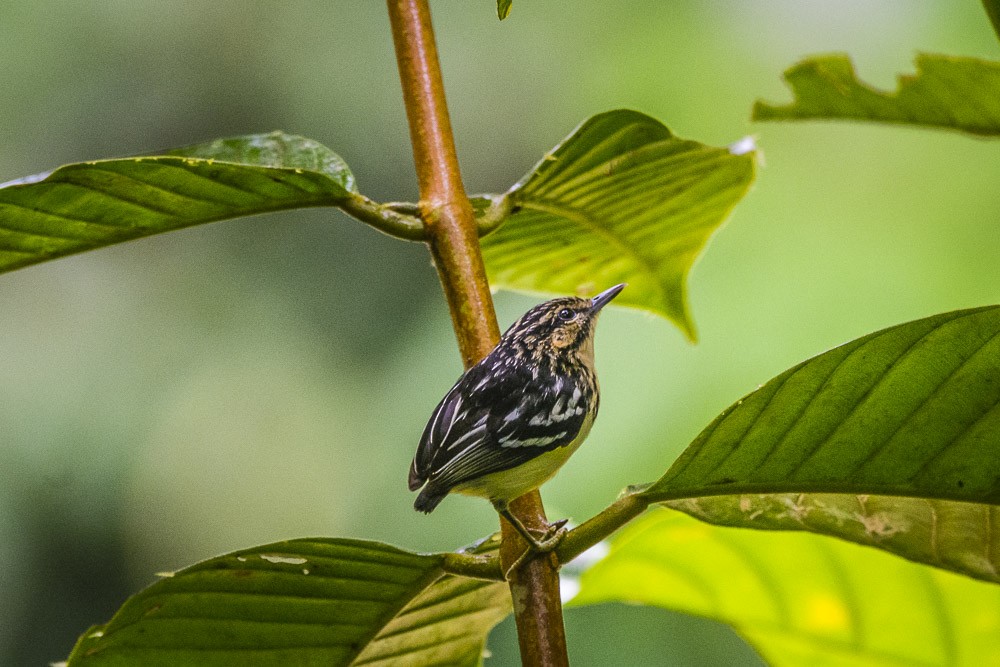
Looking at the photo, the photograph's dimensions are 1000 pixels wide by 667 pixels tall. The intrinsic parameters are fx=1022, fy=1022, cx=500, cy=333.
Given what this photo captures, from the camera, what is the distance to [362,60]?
14.6 feet

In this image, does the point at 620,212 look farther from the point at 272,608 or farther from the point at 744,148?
the point at 272,608

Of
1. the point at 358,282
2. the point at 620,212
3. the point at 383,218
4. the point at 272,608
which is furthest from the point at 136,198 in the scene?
the point at 358,282

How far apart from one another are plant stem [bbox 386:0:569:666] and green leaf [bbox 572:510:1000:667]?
251 mm

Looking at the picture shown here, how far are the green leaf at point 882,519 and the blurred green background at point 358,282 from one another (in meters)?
1.92

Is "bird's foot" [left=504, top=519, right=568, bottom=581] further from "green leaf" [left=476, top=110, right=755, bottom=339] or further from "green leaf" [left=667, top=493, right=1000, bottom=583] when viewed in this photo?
"green leaf" [left=476, top=110, right=755, bottom=339]

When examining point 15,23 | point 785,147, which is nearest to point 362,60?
point 15,23

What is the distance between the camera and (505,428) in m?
1.07

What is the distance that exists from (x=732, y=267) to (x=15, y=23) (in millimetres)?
3041

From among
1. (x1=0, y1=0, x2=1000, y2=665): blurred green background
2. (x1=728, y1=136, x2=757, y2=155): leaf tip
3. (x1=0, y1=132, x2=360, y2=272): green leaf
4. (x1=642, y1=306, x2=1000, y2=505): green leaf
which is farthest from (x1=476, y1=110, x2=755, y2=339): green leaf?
(x1=0, y1=0, x2=1000, y2=665): blurred green background

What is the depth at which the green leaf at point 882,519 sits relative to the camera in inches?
33.4

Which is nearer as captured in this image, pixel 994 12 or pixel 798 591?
pixel 994 12

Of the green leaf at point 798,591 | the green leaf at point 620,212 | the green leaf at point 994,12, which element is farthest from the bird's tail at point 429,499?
the green leaf at point 994,12

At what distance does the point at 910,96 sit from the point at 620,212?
35 cm

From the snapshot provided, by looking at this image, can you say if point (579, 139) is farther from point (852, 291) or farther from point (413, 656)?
point (852, 291)
